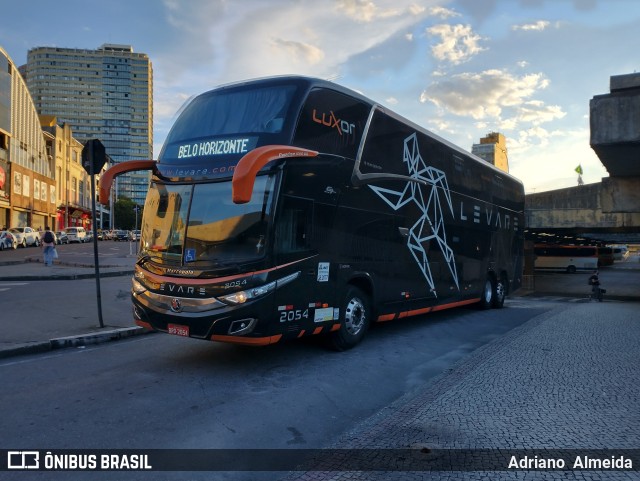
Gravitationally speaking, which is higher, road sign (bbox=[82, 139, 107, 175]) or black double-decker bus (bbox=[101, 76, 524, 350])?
road sign (bbox=[82, 139, 107, 175])

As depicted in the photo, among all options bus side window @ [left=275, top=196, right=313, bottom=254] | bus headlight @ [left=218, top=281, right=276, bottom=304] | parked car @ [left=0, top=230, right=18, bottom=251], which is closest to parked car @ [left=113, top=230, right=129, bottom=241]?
parked car @ [left=0, top=230, right=18, bottom=251]

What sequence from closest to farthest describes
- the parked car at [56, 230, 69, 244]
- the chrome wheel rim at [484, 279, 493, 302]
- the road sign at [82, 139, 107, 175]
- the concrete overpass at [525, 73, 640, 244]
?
the road sign at [82, 139, 107, 175] < the concrete overpass at [525, 73, 640, 244] < the chrome wheel rim at [484, 279, 493, 302] < the parked car at [56, 230, 69, 244]

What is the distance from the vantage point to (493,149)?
234 feet

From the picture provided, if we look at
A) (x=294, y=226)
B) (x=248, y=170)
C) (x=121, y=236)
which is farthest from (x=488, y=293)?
(x=121, y=236)

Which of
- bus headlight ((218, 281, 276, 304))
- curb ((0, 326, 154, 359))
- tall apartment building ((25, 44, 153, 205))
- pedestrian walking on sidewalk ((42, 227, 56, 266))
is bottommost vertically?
curb ((0, 326, 154, 359))

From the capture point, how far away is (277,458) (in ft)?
13.4

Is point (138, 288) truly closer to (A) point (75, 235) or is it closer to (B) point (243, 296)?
(B) point (243, 296)

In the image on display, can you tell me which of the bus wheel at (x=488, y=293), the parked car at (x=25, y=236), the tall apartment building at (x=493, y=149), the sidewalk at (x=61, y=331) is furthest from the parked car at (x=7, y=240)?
the tall apartment building at (x=493, y=149)

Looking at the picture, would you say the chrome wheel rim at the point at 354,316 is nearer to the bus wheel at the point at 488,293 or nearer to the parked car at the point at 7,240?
the bus wheel at the point at 488,293

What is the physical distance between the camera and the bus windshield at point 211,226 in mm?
6289

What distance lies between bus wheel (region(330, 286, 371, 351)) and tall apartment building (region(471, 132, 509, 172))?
57.4 m

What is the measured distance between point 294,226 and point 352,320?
6.92 ft

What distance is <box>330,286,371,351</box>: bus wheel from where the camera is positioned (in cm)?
766

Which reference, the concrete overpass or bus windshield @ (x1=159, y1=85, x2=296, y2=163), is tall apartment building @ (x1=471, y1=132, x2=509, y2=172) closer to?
the concrete overpass
